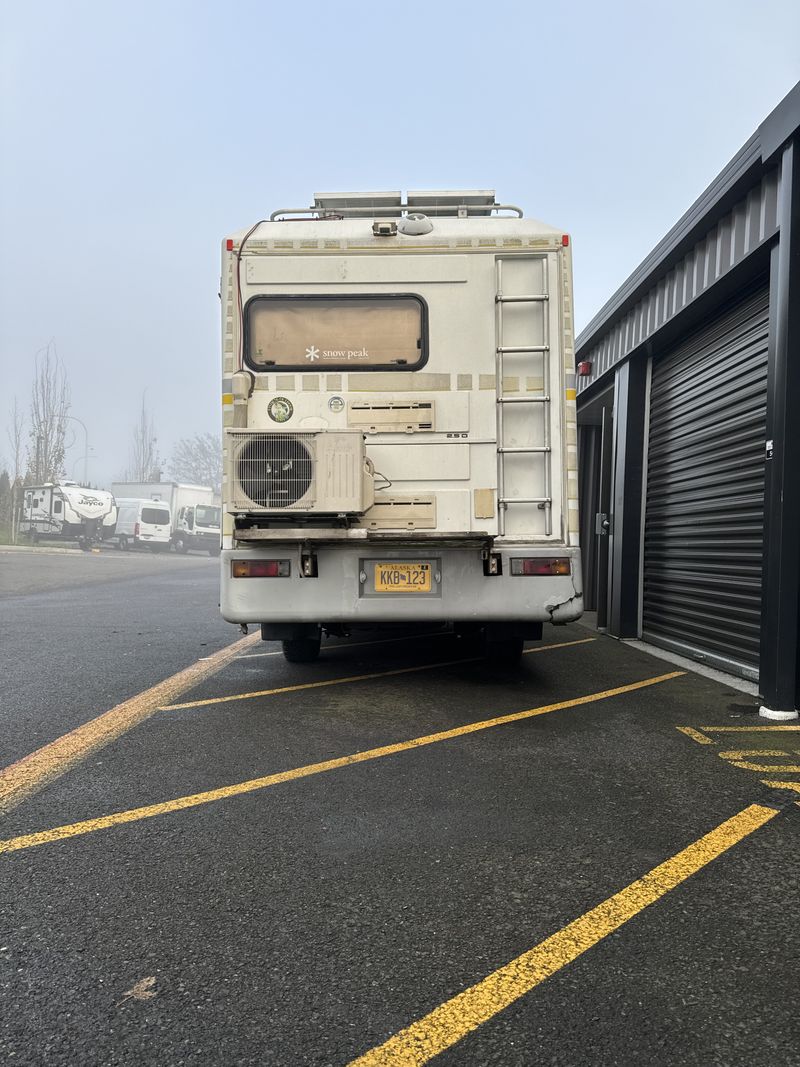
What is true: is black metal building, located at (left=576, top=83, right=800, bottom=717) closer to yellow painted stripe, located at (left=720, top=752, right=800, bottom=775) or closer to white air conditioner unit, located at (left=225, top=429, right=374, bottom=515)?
yellow painted stripe, located at (left=720, top=752, right=800, bottom=775)

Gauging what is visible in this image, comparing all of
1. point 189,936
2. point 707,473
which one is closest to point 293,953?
point 189,936

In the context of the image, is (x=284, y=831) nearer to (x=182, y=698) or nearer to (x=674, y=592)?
(x=182, y=698)

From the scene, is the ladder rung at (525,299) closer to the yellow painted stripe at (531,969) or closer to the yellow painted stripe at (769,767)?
the yellow painted stripe at (769,767)

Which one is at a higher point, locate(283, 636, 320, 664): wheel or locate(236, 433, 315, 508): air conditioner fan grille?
locate(236, 433, 315, 508): air conditioner fan grille

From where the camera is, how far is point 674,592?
8.01 metres

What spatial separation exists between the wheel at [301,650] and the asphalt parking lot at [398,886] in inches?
55.3

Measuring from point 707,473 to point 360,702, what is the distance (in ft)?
13.5

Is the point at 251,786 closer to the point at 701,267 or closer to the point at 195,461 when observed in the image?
the point at 701,267

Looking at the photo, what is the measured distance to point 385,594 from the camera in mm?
5422

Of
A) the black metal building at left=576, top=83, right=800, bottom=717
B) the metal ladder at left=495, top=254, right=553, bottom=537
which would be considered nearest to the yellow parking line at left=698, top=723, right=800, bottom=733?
the black metal building at left=576, top=83, right=800, bottom=717

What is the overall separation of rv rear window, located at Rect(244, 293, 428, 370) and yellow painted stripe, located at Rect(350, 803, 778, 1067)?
3.78 m

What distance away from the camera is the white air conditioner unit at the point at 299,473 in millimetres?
4984

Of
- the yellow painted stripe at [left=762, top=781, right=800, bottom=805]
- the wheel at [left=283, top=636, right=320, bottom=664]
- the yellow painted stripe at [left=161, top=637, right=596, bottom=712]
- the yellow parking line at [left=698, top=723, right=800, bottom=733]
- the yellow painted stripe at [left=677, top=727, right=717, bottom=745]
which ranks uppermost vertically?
the wheel at [left=283, top=636, right=320, bottom=664]

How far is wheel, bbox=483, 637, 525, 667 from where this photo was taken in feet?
20.8
